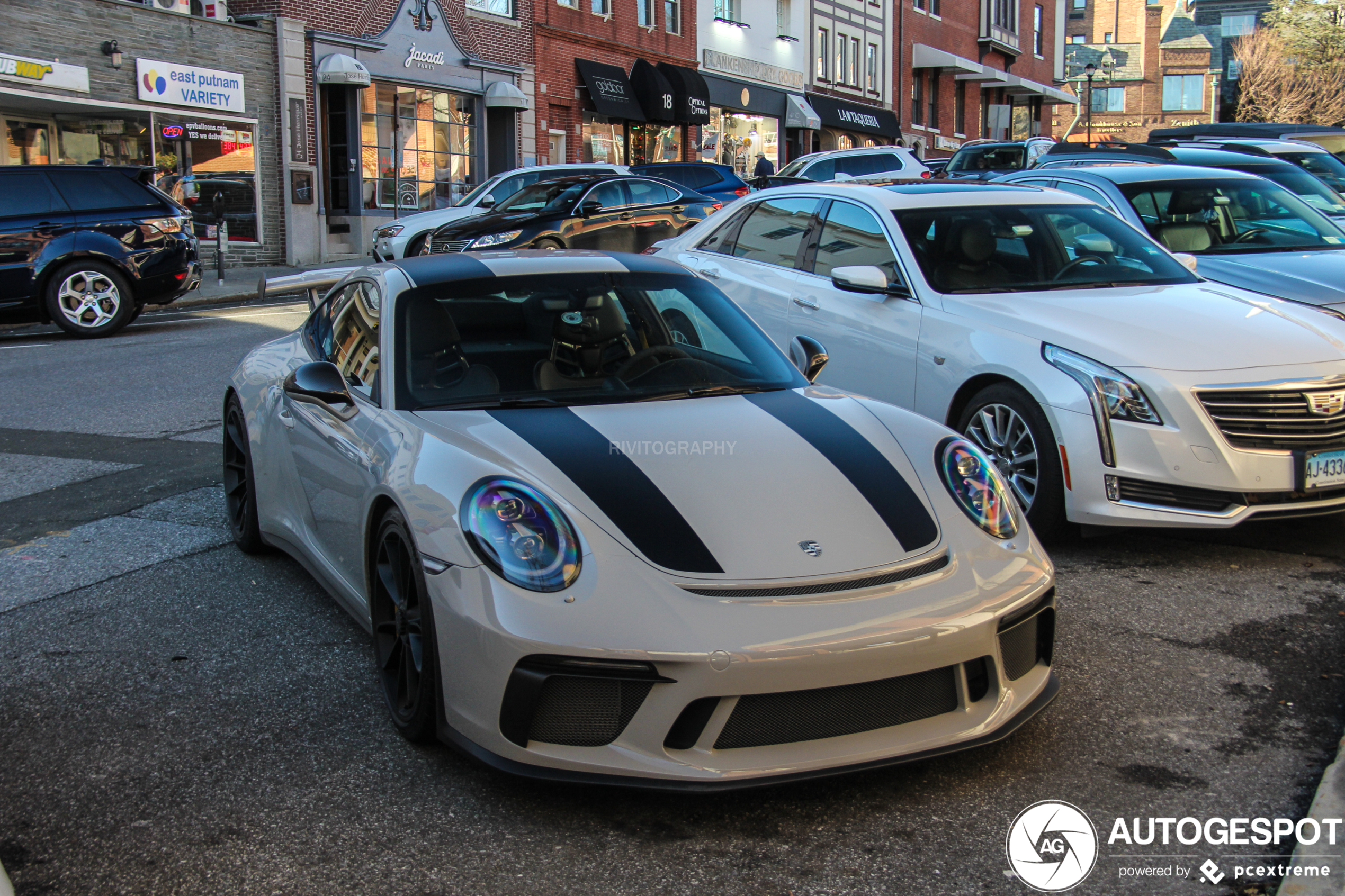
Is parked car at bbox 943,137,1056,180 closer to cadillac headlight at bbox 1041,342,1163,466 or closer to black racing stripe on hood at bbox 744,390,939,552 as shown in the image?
cadillac headlight at bbox 1041,342,1163,466

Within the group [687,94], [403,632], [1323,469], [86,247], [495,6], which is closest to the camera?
[403,632]

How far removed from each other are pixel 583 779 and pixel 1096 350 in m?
3.19

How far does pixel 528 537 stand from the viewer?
3182 millimetres

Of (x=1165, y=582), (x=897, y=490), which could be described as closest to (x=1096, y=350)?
(x=1165, y=582)

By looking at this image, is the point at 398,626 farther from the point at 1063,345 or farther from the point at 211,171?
the point at 211,171

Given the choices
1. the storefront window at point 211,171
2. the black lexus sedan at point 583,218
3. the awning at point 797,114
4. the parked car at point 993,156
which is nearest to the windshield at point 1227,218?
the black lexus sedan at point 583,218

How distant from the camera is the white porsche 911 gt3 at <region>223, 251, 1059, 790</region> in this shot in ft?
9.68

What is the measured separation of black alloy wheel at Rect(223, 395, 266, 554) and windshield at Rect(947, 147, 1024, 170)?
15.4 m

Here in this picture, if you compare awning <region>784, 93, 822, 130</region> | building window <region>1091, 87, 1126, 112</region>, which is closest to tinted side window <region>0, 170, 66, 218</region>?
awning <region>784, 93, 822, 130</region>

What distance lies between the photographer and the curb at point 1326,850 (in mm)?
2648

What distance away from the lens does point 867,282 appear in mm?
6016

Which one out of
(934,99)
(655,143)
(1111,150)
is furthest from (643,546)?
(934,99)

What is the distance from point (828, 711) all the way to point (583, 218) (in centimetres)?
1439

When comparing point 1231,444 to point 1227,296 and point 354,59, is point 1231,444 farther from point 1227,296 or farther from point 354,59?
point 354,59
